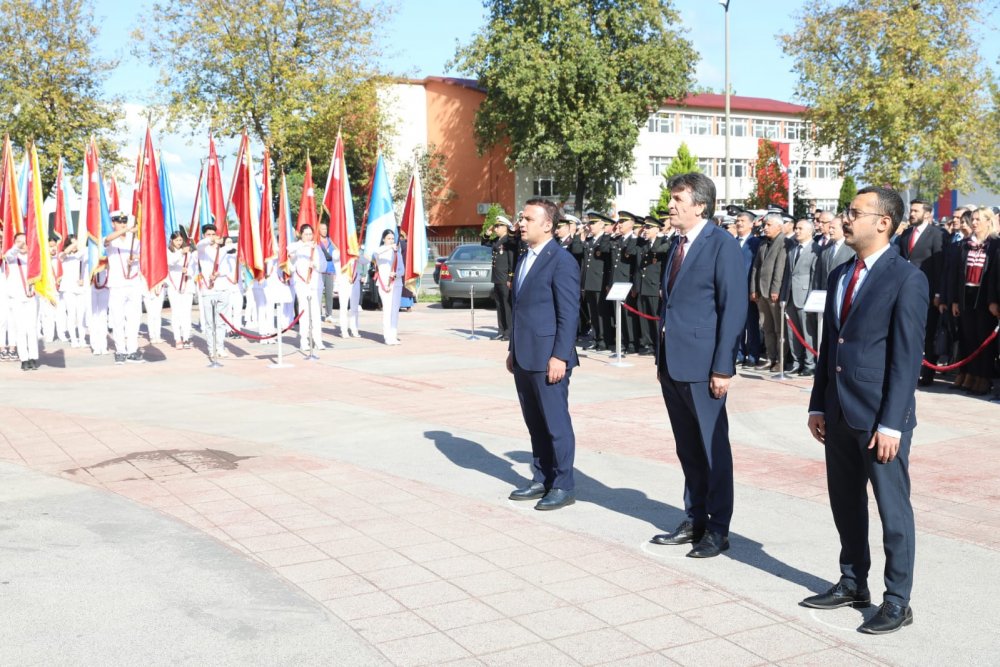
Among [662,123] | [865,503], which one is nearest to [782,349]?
[865,503]

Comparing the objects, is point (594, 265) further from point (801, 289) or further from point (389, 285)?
point (801, 289)

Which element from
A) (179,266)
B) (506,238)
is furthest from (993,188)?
(179,266)

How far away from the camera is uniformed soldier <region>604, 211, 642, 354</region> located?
54.0 ft

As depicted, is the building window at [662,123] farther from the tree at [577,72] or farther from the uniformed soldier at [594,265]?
the uniformed soldier at [594,265]

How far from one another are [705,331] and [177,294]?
14.4 meters

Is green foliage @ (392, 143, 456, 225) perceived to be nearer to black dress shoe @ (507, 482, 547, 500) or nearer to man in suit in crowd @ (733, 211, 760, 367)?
man in suit in crowd @ (733, 211, 760, 367)

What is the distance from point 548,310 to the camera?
6.98 meters

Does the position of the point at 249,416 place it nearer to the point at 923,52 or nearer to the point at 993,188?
the point at 923,52

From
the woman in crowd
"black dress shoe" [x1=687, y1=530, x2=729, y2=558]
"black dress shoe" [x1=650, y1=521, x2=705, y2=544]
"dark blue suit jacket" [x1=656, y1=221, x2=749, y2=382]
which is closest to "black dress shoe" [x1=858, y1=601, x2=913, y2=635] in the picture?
"black dress shoe" [x1=687, y1=530, x2=729, y2=558]

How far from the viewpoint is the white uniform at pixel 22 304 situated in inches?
587

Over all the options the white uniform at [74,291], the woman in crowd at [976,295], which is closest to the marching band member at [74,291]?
the white uniform at [74,291]

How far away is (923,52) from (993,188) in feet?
36.8

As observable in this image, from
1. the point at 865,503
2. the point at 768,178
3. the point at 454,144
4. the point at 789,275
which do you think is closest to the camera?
the point at 865,503

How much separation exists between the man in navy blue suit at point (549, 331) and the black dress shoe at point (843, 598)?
222 centimetres
